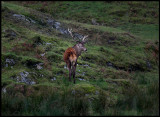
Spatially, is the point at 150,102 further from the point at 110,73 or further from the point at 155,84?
the point at 110,73

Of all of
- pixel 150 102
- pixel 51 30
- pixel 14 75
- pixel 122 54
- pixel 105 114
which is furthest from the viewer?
pixel 51 30

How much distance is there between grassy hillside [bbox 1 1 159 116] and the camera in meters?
6.29

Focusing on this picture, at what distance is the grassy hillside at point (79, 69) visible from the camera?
6289mm

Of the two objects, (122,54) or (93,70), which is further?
(122,54)

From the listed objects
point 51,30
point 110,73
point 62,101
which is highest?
point 51,30

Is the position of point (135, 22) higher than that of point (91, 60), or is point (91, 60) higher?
point (135, 22)

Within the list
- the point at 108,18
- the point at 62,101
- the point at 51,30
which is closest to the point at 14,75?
the point at 62,101

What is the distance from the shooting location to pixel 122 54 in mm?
17000

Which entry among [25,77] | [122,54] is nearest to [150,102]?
[25,77]

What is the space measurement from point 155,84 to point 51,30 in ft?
41.1

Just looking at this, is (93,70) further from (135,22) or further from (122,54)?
(135,22)

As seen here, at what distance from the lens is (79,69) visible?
1212cm

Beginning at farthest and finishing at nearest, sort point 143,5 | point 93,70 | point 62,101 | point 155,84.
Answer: point 143,5 → point 93,70 → point 155,84 → point 62,101

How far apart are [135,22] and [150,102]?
2367 cm
